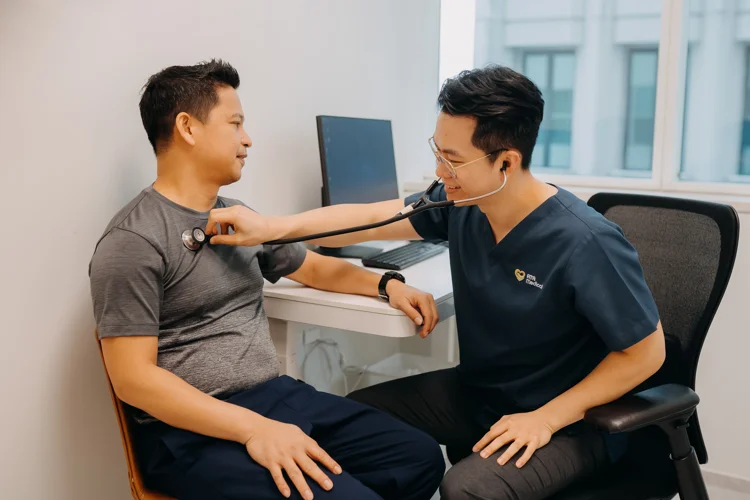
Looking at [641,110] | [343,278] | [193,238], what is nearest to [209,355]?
[193,238]

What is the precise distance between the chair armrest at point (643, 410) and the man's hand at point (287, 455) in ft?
1.54

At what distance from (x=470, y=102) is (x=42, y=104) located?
32.9 inches

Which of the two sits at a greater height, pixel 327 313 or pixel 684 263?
pixel 684 263

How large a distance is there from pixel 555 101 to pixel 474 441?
5.56 ft

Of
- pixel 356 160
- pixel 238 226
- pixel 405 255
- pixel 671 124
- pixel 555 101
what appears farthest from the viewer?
pixel 555 101

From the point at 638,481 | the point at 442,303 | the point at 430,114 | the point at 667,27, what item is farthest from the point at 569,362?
the point at 430,114

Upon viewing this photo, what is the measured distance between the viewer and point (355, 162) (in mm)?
2170

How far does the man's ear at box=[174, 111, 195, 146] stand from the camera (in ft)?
4.52

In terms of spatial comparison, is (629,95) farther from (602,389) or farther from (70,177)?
(70,177)

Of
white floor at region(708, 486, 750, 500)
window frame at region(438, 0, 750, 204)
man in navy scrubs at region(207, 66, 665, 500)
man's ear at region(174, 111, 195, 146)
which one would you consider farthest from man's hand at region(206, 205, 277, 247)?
white floor at region(708, 486, 750, 500)

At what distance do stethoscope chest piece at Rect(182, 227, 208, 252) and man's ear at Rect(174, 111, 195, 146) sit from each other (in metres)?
0.18

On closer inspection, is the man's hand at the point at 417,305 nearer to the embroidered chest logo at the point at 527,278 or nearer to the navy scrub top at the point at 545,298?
the navy scrub top at the point at 545,298

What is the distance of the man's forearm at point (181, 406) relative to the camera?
1.21 m

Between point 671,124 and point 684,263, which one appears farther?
point 671,124
